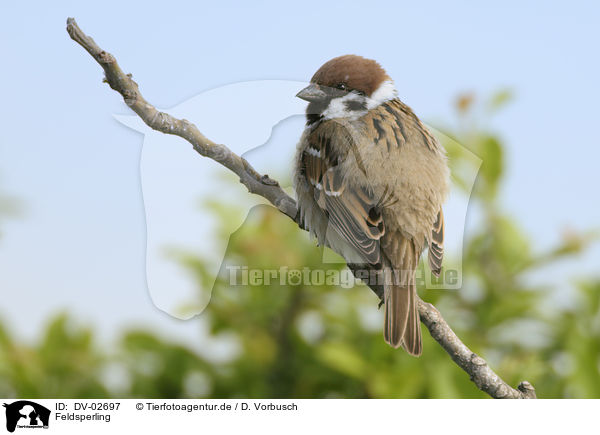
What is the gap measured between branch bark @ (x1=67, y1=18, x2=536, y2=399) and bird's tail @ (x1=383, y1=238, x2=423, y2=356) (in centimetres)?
2

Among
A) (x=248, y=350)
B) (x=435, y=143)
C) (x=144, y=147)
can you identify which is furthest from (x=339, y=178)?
(x=248, y=350)

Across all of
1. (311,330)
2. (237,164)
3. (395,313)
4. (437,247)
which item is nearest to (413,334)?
(395,313)

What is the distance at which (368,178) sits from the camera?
125 centimetres

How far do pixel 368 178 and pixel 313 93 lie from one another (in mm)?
194

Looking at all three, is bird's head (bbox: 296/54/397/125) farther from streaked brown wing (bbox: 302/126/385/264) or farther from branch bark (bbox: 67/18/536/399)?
branch bark (bbox: 67/18/536/399)

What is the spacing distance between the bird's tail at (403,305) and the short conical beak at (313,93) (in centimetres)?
32

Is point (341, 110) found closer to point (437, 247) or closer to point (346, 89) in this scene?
point (346, 89)

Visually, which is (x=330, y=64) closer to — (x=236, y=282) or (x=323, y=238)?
(x=323, y=238)

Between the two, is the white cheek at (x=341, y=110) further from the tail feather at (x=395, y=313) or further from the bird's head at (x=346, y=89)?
the tail feather at (x=395, y=313)

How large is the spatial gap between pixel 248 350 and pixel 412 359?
439 millimetres
